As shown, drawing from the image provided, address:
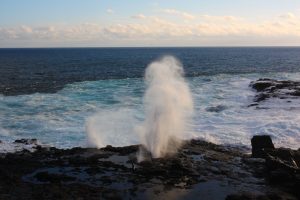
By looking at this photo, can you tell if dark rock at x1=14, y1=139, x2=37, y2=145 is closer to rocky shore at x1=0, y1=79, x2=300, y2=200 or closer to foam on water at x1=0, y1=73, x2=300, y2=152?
foam on water at x1=0, y1=73, x2=300, y2=152

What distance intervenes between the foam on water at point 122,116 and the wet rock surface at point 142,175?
4.67 meters

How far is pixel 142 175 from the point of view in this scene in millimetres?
19328

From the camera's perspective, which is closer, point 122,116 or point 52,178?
point 52,178

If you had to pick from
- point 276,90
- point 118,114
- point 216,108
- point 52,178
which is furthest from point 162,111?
point 276,90

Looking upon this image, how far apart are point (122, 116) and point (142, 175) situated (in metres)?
16.9

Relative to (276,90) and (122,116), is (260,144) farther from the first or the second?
(276,90)

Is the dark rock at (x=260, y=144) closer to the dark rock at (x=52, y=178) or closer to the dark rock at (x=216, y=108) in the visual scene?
the dark rock at (x=52, y=178)

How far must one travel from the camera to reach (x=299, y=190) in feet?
57.0

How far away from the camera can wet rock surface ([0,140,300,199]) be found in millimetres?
17234

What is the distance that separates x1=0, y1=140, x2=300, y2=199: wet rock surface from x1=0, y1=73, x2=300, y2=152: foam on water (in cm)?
467

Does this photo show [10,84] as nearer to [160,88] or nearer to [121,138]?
[121,138]

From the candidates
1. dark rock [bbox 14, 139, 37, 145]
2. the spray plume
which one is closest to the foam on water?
dark rock [bbox 14, 139, 37, 145]

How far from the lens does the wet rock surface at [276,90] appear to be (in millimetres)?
43041

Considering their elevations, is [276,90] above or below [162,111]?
below
